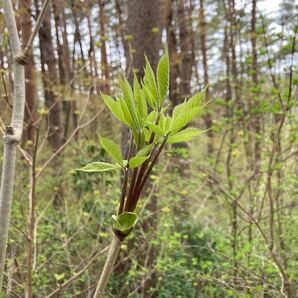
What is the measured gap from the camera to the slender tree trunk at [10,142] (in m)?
0.82

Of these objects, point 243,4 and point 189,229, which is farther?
point 189,229

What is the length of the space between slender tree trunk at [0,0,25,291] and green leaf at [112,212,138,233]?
0.88 ft

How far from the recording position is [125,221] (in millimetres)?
666

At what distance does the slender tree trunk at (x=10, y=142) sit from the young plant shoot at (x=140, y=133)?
20 cm

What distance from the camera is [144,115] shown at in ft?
2.34

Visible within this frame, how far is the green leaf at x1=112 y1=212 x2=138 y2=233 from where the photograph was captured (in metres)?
0.66

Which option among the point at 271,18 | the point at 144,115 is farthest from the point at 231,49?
the point at 144,115

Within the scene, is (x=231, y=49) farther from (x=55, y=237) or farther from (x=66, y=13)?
(x=66, y=13)

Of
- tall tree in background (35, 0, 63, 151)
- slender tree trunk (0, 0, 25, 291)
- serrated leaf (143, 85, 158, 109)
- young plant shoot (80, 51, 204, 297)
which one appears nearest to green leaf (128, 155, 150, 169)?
young plant shoot (80, 51, 204, 297)

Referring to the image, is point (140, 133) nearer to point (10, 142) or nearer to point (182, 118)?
point (182, 118)

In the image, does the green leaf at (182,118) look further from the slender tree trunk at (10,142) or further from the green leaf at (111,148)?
the slender tree trunk at (10,142)

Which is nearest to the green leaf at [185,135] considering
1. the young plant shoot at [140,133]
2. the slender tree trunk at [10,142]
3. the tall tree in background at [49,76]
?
the young plant shoot at [140,133]

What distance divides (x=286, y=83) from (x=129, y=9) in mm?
1844

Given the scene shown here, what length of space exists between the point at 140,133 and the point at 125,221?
0.47 ft
